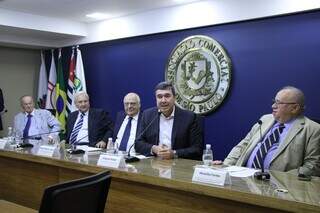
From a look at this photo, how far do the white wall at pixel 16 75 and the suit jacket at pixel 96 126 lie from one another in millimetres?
2310

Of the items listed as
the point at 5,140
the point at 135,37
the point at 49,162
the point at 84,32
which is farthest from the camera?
the point at 84,32

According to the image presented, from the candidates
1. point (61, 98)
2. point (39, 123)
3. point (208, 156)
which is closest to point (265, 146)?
point (208, 156)

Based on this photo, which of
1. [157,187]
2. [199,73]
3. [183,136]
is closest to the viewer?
[157,187]

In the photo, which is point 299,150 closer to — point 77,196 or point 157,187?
point 157,187

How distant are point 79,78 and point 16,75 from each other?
1284 millimetres

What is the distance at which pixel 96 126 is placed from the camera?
418 cm

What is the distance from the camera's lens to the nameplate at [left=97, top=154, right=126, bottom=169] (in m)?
2.38

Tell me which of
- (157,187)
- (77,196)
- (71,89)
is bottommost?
(157,187)

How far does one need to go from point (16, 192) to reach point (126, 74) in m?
2.58

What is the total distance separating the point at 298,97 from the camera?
2744 mm

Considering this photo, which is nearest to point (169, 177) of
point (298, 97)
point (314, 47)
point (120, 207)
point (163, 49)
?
point (120, 207)

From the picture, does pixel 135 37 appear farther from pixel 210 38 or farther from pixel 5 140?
pixel 5 140

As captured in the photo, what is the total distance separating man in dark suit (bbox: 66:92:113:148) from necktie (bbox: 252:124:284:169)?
1.87m

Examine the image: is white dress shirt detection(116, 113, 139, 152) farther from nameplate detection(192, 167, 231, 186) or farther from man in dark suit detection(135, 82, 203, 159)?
nameplate detection(192, 167, 231, 186)
